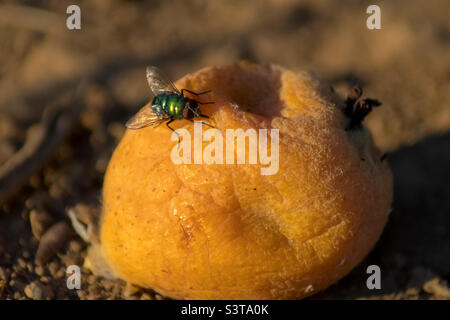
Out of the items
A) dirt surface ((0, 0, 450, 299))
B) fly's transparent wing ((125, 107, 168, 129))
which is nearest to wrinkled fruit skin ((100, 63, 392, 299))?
fly's transparent wing ((125, 107, 168, 129))

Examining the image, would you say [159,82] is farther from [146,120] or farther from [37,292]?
[37,292]

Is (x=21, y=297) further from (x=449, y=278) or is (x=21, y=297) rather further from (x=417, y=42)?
(x=417, y=42)

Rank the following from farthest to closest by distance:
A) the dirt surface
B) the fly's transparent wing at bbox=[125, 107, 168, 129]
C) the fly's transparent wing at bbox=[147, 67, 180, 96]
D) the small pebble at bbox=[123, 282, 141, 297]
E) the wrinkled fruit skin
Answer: the dirt surface → the small pebble at bbox=[123, 282, 141, 297] → the fly's transparent wing at bbox=[147, 67, 180, 96] → the fly's transparent wing at bbox=[125, 107, 168, 129] → the wrinkled fruit skin

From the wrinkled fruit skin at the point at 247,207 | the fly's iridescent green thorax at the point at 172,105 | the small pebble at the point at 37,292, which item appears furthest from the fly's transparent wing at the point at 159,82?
the small pebble at the point at 37,292

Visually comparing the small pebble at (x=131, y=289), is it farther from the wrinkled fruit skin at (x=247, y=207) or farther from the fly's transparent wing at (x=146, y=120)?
the fly's transparent wing at (x=146, y=120)

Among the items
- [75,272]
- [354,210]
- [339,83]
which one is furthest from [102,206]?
[339,83]

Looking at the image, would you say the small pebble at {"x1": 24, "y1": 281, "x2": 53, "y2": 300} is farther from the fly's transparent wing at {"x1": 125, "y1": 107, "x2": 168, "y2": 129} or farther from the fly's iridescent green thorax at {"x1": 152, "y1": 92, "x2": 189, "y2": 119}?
the fly's iridescent green thorax at {"x1": 152, "y1": 92, "x2": 189, "y2": 119}
